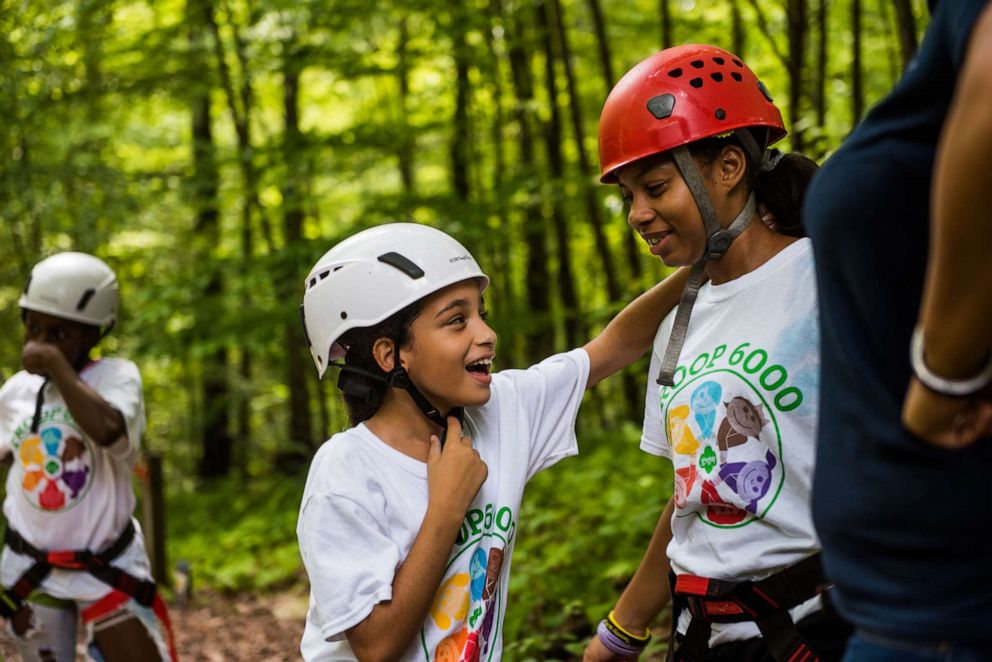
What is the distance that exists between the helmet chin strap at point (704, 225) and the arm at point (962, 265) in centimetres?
133

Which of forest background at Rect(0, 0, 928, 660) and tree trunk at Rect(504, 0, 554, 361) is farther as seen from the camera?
tree trunk at Rect(504, 0, 554, 361)

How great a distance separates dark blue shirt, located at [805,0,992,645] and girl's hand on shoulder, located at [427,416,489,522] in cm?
128

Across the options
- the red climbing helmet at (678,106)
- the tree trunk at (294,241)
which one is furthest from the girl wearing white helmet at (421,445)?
the tree trunk at (294,241)

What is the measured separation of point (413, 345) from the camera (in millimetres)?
2648

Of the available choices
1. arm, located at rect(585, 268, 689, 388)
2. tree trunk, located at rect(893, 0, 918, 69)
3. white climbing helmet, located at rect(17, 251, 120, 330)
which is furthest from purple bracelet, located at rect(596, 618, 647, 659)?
tree trunk, located at rect(893, 0, 918, 69)

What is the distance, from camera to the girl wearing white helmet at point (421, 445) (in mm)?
2277

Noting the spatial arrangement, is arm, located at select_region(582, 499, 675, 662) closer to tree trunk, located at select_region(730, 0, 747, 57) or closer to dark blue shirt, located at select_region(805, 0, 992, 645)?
dark blue shirt, located at select_region(805, 0, 992, 645)

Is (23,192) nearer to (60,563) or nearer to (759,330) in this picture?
(60,563)

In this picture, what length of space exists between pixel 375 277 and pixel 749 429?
3.58 feet

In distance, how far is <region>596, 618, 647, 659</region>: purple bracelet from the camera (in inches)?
108

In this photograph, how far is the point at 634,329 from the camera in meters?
2.86

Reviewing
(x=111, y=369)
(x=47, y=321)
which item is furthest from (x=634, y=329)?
(x=47, y=321)

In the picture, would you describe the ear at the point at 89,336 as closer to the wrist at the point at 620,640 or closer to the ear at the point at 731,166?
the wrist at the point at 620,640

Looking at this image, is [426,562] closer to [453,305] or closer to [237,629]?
[453,305]
